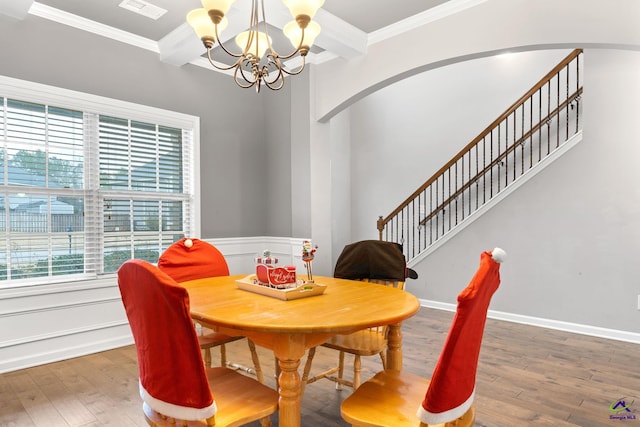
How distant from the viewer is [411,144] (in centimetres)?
A: 593

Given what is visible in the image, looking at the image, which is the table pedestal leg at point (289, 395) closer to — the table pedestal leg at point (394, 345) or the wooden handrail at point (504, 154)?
the table pedestal leg at point (394, 345)

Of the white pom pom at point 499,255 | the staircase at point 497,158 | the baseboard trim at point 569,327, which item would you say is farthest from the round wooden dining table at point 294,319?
the staircase at point 497,158

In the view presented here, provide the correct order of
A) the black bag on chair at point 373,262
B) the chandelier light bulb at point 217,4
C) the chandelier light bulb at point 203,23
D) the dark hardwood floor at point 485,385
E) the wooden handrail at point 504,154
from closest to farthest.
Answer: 1. the chandelier light bulb at point 217,4
2. the chandelier light bulb at point 203,23
3. the dark hardwood floor at point 485,385
4. the black bag on chair at point 373,262
5. the wooden handrail at point 504,154

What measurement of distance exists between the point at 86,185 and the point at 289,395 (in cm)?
277

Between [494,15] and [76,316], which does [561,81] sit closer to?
[494,15]

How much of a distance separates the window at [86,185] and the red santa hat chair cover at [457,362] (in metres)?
3.14

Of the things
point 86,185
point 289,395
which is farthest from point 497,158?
point 86,185

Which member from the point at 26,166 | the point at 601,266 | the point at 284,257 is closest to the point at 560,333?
the point at 601,266

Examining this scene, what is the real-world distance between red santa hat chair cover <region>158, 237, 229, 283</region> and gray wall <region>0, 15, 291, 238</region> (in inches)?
54.1

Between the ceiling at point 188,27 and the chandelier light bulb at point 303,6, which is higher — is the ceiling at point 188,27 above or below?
above

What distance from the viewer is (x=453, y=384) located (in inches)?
44.7

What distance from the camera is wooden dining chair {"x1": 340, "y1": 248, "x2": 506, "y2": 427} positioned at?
112 cm

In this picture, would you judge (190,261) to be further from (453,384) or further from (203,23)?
(453,384)

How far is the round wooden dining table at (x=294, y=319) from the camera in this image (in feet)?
4.62
